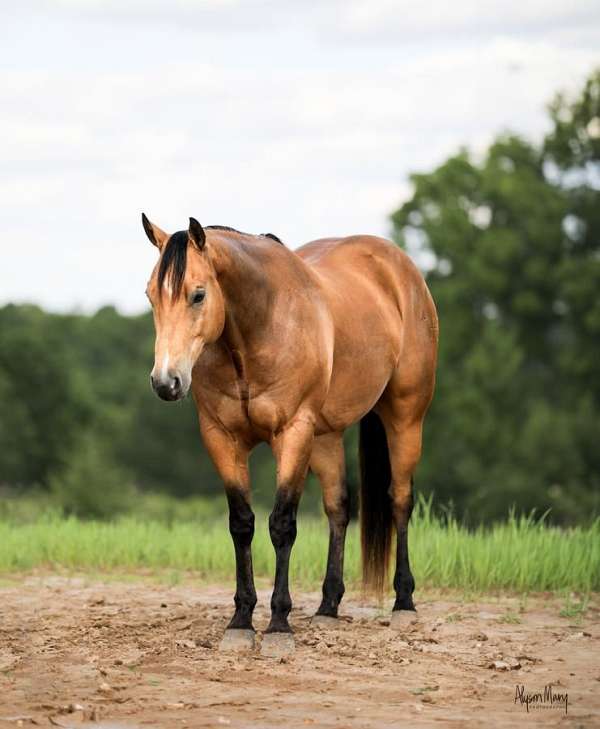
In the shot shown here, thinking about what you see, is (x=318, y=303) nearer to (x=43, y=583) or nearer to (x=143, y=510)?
(x=43, y=583)

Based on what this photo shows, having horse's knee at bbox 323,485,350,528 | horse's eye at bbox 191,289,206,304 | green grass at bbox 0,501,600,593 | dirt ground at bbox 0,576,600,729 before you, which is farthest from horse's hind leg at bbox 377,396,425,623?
horse's eye at bbox 191,289,206,304

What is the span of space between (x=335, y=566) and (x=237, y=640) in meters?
1.35

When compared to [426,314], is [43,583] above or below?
below

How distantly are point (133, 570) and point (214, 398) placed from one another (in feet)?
12.0

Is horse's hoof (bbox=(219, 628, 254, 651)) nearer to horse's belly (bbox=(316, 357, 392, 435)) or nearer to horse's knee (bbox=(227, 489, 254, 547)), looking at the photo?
horse's knee (bbox=(227, 489, 254, 547))

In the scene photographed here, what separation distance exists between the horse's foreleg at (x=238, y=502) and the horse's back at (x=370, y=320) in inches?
30.9

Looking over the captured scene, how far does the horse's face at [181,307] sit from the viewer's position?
5.88 meters

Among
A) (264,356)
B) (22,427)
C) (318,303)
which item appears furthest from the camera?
(22,427)

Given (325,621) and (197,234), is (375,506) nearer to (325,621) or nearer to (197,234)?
(325,621)

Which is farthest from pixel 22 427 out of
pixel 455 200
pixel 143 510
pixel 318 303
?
pixel 318 303

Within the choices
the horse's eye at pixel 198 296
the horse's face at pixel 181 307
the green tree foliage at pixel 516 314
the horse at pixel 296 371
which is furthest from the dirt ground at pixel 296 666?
the green tree foliage at pixel 516 314

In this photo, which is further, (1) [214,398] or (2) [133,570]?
(2) [133,570]

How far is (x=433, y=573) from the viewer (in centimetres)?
930

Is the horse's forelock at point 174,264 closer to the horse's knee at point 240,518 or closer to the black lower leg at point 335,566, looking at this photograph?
the horse's knee at point 240,518
